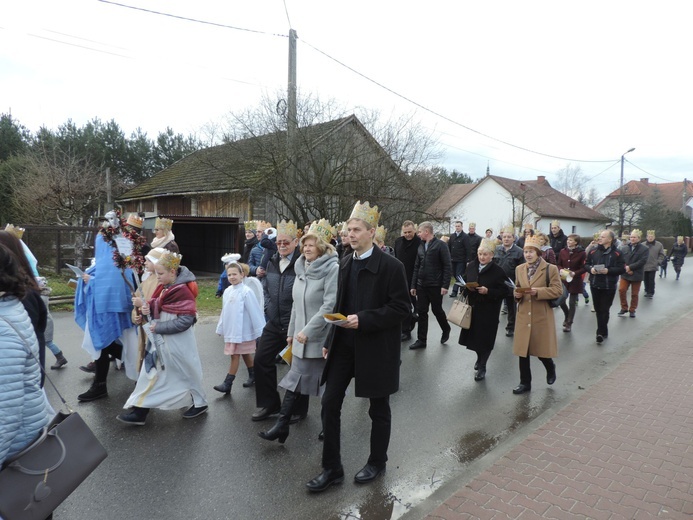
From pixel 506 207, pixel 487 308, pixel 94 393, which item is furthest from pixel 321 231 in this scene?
pixel 506 207

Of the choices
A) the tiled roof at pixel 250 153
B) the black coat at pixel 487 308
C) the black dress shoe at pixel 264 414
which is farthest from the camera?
the tiled roof at pixel 250 153

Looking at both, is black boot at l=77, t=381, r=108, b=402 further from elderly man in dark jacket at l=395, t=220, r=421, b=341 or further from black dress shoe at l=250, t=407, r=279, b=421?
elderly man in dark jacket at l=395, t=220, r=421, b=341

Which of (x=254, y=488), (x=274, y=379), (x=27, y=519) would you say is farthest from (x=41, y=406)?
(x=274, y=379)

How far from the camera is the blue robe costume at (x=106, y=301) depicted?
5117mm

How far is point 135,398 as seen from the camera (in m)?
4.61

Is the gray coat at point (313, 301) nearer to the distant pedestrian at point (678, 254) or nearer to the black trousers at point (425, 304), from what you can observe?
the black trousers at point (425, 304)

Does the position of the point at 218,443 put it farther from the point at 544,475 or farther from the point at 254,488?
the point at 544,475

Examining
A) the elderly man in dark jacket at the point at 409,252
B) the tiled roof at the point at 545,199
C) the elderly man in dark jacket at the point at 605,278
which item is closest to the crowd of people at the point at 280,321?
the elderly man in dark jacket at the point at 409,252

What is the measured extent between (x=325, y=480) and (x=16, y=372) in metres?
2.24

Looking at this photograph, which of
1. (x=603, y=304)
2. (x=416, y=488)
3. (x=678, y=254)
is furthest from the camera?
(x=678, y=254)

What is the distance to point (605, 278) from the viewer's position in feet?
27.7

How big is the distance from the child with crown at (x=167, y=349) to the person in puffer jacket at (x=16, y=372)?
2.19m

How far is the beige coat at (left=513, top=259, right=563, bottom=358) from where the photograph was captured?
5.68m

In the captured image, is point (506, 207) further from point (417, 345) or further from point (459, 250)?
point (417, 345)
